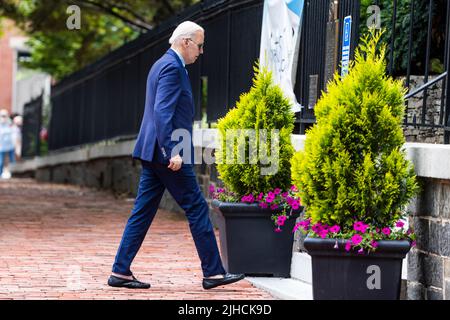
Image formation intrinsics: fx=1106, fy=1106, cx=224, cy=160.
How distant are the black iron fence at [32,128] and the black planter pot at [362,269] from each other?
22.6 meters

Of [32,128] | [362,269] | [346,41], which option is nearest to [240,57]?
[346,41]

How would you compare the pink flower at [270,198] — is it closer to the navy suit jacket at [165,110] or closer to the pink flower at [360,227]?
the navy suit jacket at [165,110]

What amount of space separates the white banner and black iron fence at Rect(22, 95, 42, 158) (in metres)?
18.7

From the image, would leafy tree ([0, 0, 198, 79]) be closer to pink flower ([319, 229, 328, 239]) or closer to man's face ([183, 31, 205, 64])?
man's face ([183, 31, 205, 64])

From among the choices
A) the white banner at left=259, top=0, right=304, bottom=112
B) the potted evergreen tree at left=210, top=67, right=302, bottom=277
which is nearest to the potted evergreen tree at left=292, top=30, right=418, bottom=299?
the potted evergreen tree at left=210, top=67, right=302, bottom=277

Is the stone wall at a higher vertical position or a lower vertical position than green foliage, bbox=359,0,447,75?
lower

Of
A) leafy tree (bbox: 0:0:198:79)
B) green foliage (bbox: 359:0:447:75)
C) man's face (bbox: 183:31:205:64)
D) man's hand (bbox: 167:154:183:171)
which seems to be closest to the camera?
man's hand (bbox: 167:154:183:171)

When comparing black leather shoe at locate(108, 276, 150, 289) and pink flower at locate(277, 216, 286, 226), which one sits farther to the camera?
pink flower at locate(277, 216, 286, 226)

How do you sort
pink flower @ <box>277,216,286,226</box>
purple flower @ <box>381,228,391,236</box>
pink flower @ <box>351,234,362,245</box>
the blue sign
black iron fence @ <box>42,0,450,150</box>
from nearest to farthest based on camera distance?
pink flower @ <box>351,234,362,245</box>, purple flower @ <box>381,228,391,236</box>, pink flower @ <box>277,216,286,226</box>, the blue sign, black iron fence @ <box>42,0,450,150</box>

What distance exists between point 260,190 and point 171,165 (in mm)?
1104

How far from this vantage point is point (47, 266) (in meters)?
9.28

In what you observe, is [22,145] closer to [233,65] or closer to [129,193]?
[129,193]

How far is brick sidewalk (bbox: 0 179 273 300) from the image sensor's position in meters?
8.03

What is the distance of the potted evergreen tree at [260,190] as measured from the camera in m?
8.63
